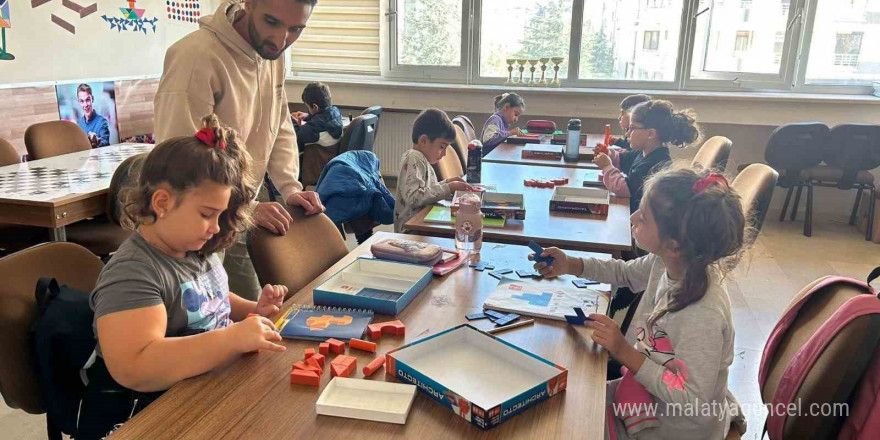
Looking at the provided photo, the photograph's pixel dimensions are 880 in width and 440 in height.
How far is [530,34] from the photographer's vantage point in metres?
5.45

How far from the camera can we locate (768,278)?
362 cm

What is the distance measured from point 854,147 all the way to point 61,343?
489 centimetres

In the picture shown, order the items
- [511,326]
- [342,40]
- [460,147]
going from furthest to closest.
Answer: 1. [342,40]
2. [460,147]
3. [511,326]

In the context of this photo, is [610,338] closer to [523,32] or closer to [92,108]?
[92,108]

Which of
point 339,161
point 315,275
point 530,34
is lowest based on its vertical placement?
point 315,275

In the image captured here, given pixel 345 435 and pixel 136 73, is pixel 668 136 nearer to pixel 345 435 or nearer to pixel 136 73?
pixel 345 435

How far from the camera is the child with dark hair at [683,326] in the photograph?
1.19 m

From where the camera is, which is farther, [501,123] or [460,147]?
[501,123]

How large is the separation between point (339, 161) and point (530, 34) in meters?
3.41

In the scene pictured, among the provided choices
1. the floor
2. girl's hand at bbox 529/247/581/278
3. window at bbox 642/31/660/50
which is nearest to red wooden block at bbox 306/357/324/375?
girl's hand at bbox 529/247/581/278

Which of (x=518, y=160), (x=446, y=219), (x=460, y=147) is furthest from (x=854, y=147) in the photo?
(x=446, y=219)

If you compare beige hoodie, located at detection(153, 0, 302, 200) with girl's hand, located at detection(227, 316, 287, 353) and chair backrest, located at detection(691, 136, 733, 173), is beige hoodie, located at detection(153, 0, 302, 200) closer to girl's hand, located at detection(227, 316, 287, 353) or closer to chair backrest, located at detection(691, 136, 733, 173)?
girl's hand, located at detection(227, 316, 287, 353)

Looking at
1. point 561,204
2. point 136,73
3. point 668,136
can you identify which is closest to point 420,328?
point 561,204

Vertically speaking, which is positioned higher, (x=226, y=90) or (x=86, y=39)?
(x=86, y=39)
